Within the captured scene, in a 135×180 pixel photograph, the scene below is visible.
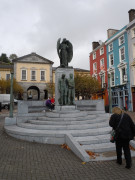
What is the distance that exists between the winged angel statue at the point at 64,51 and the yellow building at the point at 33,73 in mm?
25492

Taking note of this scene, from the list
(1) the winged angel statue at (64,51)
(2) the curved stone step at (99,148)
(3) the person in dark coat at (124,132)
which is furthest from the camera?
(1) the winged angel statue at (64,51)

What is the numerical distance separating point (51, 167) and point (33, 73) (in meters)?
33.7

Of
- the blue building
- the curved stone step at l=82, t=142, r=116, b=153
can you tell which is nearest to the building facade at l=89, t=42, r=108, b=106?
the blue building

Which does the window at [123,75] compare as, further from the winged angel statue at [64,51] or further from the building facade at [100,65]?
the winged angel statue at [64,51]

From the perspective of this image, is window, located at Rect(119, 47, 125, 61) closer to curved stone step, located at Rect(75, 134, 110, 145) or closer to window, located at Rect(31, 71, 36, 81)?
curved stone step, located at Rect(75, 134, 110, 145)

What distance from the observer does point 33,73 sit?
3606 centimetres

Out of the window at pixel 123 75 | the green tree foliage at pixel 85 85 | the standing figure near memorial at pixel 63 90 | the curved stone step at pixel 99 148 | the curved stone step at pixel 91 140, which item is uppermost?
the window at pixel 123 75

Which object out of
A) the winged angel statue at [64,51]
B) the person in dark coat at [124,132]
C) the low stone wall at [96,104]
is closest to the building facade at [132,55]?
the low stone wall at [96,104]

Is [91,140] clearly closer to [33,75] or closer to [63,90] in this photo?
[63,90]

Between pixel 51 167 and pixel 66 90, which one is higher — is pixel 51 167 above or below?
below

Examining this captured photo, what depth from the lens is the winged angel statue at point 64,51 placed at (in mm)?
11016

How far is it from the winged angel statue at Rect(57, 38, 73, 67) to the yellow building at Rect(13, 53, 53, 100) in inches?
1004

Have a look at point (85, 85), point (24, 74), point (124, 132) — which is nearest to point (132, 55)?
point (85, 85)

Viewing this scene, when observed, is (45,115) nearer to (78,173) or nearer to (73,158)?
(73,158)
